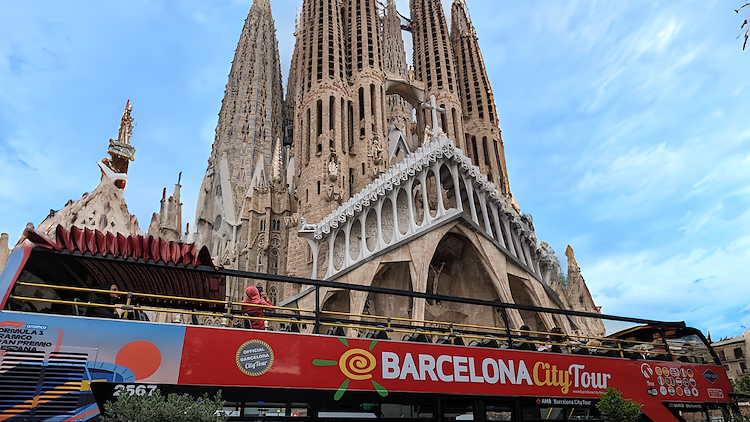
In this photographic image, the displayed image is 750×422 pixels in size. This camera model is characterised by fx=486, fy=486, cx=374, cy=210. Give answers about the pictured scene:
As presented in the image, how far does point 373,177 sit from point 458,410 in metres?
31.8

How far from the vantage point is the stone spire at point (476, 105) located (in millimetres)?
49000

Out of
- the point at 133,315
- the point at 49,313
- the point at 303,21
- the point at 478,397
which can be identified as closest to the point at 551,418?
the point at 478,397

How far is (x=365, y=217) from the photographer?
29344 millimetres

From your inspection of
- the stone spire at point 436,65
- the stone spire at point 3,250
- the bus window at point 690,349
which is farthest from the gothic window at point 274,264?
the bus window at point 690,349

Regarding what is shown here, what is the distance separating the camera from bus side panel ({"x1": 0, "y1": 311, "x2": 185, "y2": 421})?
6.00 m

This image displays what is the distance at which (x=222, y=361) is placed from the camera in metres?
7.04

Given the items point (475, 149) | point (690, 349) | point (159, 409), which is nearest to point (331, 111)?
point (475, 149)

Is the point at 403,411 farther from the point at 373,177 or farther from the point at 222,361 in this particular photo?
the point at 373,177

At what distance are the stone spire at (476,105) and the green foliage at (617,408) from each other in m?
38.9

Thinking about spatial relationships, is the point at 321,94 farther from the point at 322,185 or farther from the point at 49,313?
the point at 49,313

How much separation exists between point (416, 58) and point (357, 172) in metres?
20.6

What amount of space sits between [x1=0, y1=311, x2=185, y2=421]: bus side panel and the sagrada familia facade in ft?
58.1

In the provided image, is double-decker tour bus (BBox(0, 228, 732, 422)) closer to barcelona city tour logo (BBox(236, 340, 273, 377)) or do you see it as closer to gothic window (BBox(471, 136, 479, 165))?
barcelona city tour logo (BBox(236, 340, 273, 377))

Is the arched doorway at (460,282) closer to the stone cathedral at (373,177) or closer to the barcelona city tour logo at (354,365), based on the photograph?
the stone cathedral at (373,177)
